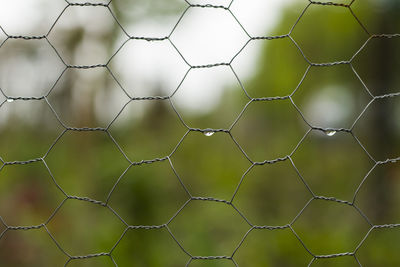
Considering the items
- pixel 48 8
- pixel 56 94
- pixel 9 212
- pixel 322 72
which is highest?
pixel 48 8

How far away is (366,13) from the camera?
2807 millimetres

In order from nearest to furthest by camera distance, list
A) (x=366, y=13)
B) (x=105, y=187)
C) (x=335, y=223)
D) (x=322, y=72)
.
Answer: (x=105, y=187)
(x=335, y=223)
(x=366, y=13)
(x=322, y=72)

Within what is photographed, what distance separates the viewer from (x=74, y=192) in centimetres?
221

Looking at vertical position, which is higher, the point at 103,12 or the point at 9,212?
the point at 103,12

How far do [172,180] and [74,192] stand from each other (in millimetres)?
563

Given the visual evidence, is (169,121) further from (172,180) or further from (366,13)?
(366,13)

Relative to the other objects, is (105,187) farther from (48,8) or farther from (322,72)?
(322,72)

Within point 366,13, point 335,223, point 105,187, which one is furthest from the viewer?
point 366,13

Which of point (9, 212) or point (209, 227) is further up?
point (9, 212)

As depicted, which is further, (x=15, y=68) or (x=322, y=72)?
(x=322, y=72)

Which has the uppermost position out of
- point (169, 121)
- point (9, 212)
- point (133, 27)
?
point (133, 27)

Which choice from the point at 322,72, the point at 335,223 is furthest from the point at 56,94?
the point at 322,72

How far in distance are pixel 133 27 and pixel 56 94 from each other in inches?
23.5

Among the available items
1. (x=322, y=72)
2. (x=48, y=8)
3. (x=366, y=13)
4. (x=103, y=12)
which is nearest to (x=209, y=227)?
(x=103, y=12)
